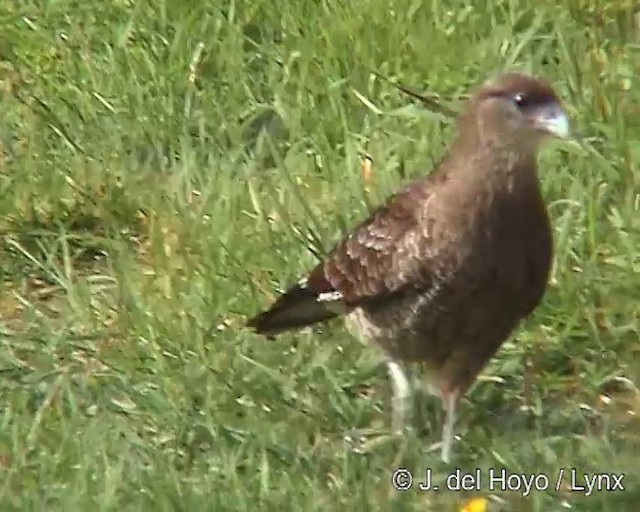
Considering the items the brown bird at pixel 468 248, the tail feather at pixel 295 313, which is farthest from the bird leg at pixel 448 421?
the tail feather at pixel 295 313

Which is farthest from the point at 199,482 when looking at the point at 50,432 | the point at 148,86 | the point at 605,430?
the point at 148,86

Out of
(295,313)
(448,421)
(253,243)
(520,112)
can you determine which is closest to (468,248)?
(520,112)

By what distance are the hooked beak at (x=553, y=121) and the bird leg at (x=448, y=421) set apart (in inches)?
24.6

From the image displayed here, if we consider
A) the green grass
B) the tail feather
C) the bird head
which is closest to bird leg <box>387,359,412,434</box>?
the green grass

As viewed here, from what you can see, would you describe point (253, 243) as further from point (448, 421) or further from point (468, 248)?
point (468, 248)

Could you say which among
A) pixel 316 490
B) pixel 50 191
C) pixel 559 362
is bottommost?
pixel 316 490

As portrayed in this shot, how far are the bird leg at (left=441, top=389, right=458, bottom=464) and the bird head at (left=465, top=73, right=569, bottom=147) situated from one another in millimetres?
586

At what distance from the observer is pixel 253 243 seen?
13.9 feet

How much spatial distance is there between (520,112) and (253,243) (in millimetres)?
1036

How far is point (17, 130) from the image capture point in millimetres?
4906

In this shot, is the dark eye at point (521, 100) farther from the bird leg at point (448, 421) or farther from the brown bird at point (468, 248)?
the bird leg at point (448, 421)

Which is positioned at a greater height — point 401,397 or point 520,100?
point 520,100

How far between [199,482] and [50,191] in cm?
147

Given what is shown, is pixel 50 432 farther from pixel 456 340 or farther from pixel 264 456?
pixel 456 340
